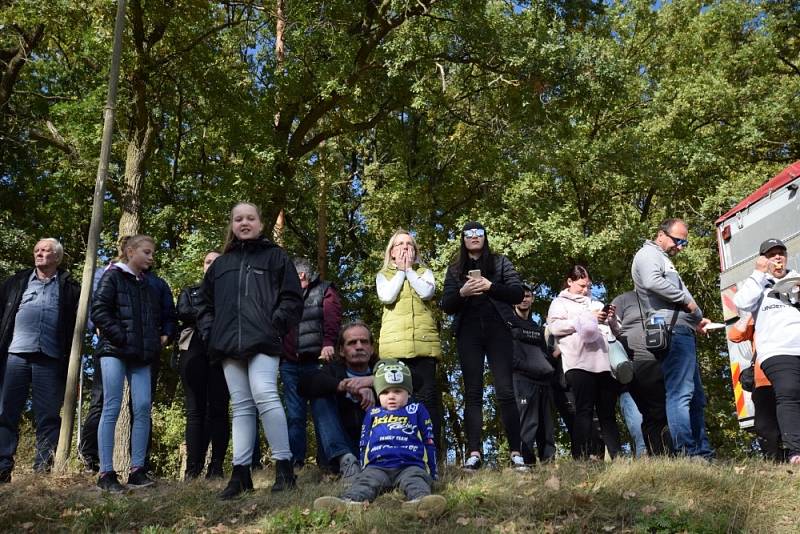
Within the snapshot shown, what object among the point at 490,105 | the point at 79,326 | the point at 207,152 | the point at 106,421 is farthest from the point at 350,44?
the point at 106,421

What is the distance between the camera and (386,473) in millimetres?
5875

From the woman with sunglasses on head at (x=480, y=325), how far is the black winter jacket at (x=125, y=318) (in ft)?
8.48

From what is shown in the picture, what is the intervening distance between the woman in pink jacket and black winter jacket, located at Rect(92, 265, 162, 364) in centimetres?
373

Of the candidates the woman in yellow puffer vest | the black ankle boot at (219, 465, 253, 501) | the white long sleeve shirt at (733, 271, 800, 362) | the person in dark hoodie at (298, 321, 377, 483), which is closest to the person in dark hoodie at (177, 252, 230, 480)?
the person in dark hoodie at (298, 321, 377, 483)

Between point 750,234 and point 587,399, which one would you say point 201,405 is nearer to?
point 587,399

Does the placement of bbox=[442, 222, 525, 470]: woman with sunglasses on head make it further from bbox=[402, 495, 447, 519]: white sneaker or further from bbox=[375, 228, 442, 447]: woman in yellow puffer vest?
bbox=[402, 495, 447, 519]: white sneaker

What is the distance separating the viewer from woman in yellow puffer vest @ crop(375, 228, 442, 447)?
708cm

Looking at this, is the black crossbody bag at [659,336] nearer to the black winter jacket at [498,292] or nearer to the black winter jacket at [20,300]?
the black winter jacket at [498,292]

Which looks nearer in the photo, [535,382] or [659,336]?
[659,336]

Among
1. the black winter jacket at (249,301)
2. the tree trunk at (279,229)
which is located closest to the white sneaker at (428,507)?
the black winter jacket at (249,301)

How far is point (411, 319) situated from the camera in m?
7.18

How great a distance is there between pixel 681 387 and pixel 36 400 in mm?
5822

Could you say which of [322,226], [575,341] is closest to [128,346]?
[575,341]

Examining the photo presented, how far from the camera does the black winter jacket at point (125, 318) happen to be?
688 centimetres
